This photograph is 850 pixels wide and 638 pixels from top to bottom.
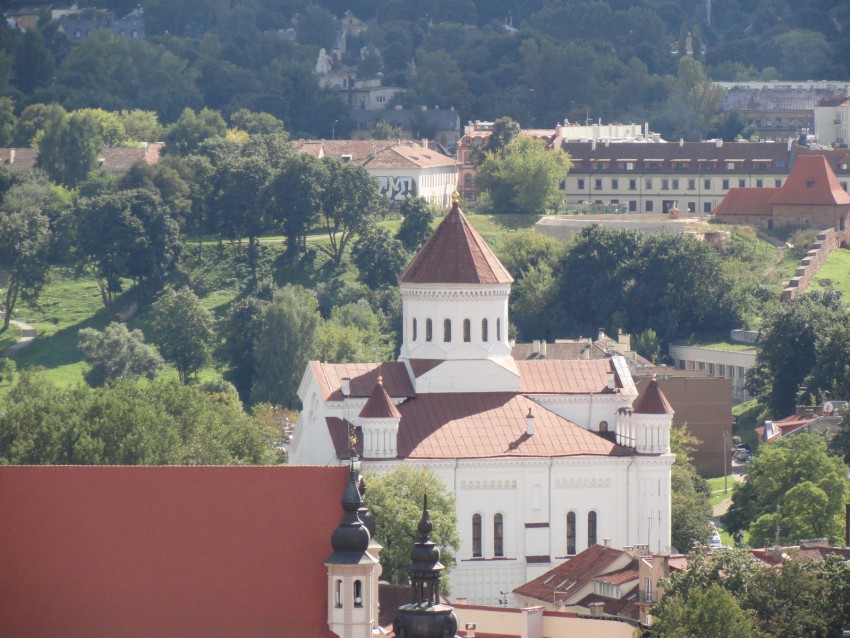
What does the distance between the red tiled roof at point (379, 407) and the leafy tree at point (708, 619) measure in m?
18.7

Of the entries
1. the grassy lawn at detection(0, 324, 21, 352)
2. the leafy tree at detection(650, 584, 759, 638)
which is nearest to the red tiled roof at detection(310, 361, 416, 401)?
the leafy tree at detection(650, 584, 759, 638)

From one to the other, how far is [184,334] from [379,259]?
13229 mm

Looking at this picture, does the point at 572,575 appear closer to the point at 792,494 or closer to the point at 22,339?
the point at 792,494

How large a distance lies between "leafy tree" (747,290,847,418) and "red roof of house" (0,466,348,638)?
5584cm

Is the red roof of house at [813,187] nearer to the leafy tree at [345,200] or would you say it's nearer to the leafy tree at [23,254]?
the leafy tree at [345,200]

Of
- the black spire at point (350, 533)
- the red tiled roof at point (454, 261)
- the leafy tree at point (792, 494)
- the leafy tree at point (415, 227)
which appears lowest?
the leafy tree at point (792, 494)

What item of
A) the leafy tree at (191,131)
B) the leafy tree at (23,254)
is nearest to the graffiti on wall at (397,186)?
the leafy tree at (191,131)

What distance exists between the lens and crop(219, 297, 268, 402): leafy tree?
128875mm

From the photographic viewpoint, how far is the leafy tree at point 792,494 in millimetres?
90875

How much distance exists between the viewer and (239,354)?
130 m

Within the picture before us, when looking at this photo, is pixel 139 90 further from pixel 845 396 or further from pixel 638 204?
pixel 845 396

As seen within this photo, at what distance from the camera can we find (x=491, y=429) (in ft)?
292

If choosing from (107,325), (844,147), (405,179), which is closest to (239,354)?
(107,325)

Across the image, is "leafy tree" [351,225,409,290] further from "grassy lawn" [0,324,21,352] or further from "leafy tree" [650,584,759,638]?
"leafy tree" [650,584,759,638]
